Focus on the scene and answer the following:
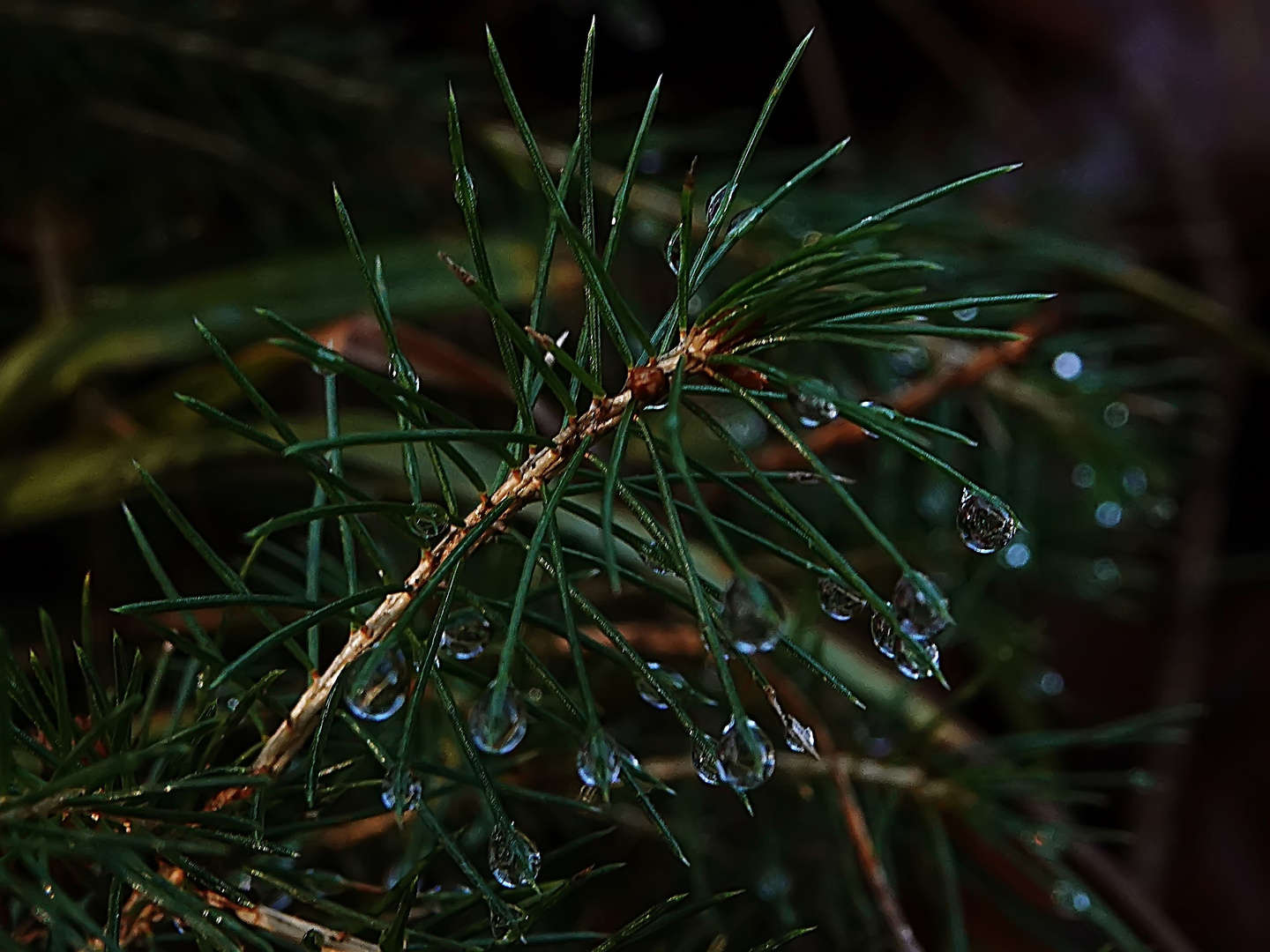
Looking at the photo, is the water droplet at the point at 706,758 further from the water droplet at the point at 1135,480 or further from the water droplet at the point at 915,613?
the water droplet at the point at 1135,480

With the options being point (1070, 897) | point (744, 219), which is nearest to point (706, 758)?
point (744, 219)

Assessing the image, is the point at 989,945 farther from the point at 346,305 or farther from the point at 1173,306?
the point at 346,305

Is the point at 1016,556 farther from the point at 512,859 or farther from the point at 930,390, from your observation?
the point at 512,859

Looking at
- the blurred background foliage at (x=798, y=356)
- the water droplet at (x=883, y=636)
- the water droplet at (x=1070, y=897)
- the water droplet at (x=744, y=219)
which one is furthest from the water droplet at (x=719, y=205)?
the water droplet at (x=1070, y=897)

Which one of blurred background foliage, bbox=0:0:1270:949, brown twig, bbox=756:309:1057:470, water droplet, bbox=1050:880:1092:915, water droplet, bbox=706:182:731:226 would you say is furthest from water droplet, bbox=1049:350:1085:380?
water droplet, bbox=706:182:731:226

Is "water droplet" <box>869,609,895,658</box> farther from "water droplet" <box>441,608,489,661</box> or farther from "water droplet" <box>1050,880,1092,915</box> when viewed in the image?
"water droplet" <box>1050,880,1092,915</box>

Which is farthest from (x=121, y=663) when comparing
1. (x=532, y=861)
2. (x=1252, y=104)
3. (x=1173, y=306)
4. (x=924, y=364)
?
(x=1252, y=104)
